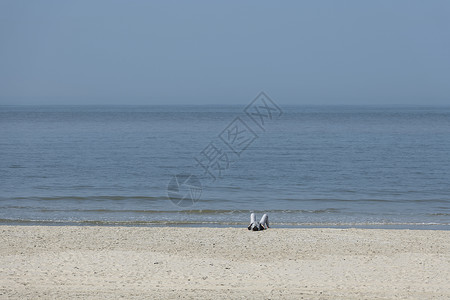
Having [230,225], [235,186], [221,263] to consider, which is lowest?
[221,263]

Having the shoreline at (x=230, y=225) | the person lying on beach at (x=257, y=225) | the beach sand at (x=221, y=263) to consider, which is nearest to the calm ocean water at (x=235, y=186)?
the shoreline at (x=230, y=225)

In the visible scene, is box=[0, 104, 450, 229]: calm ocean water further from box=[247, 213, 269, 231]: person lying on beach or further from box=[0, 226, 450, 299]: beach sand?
box=[0, 226, 450, 299]: beach sand

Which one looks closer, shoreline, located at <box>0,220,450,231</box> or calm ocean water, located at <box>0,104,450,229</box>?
shoreline, located at <box>0,220,450,231</box>

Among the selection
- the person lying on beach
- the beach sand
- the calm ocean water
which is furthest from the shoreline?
Result: the beach sand

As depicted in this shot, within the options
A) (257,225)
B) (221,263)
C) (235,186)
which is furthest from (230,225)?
(235,186)

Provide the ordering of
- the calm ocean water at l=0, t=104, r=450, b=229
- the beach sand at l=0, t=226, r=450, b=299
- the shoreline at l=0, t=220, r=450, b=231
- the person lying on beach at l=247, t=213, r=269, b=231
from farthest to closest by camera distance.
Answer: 1. the calm ocean water at l=0, t=104, r=450, b=229
2. the shoreline at l=0, t=220, r=450, b=231
3. the person lying on beach at l=247, t=213, r=269, b=231
4. the beach sand at l=0, t=226, r=450, b=299

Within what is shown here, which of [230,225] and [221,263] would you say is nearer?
[221,263]

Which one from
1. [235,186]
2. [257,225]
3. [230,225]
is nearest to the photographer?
[257,225]

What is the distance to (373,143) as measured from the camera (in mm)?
48531

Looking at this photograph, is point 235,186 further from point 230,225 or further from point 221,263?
point 221,263

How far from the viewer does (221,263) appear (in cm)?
1075

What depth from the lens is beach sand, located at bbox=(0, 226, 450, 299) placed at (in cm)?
881

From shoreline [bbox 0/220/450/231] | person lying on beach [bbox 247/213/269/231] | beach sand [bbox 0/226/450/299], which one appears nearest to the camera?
beach sand [bbox 0/226/450/299]

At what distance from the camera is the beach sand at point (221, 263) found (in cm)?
881
